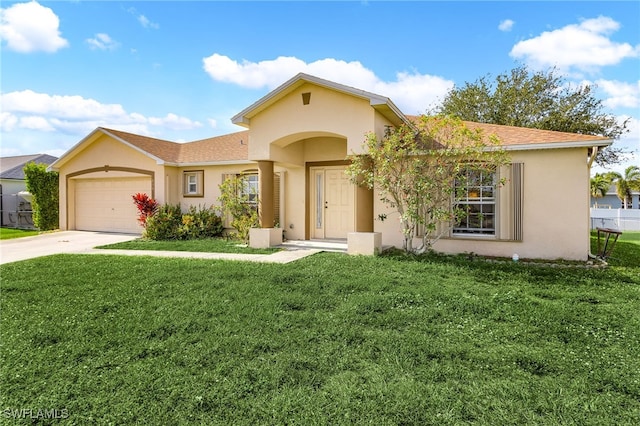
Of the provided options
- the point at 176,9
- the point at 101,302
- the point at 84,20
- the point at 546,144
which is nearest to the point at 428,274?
the point at 546,144

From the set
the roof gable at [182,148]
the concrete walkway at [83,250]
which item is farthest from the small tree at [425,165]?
the roof gable at [182,148]

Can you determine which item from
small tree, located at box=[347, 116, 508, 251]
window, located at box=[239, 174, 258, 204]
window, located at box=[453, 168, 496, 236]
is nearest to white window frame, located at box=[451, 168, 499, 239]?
window, located at box=[453, 168, 496, 236]

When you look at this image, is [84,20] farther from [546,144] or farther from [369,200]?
[546,144]

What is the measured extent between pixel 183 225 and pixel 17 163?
1969 cm

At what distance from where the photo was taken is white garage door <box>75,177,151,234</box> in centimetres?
1644

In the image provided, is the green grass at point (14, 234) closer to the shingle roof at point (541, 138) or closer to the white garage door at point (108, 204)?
the white garage door at point (108, 204)

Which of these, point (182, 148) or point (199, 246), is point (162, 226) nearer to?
point (199, 246)

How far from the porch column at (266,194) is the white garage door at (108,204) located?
22.9ft

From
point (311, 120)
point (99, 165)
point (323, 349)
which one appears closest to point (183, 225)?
point (99, 165)

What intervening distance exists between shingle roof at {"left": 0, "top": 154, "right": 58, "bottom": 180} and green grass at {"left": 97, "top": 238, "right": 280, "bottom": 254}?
16.2 m

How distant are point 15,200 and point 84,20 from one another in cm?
1801

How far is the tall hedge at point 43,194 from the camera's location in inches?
696

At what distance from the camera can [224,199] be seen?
13516mm

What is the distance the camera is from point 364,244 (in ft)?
33.1
